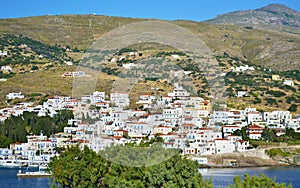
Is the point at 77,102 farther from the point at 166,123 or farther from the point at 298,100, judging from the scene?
the point at 298,100

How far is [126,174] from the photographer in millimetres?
16406

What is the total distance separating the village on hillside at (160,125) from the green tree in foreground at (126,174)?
12.2 meters

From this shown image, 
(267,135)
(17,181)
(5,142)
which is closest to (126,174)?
(17,181)

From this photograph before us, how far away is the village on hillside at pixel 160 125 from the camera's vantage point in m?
34.2

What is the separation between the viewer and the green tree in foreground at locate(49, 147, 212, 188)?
1617 cm

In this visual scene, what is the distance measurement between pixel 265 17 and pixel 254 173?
5871 inches

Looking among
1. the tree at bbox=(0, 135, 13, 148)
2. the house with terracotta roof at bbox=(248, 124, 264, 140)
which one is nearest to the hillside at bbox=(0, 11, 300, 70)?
the house with terracotta roof at bbox=(248, 124, 264, 140)

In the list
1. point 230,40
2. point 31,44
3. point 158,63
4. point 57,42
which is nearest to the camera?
point 158,63

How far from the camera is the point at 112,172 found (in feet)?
55.2

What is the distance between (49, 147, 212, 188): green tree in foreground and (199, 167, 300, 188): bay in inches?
316

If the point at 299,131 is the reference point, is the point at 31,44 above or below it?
above

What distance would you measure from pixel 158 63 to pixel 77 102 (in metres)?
6.14

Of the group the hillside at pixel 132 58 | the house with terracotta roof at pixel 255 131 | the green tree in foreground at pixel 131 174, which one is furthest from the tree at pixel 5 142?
the green tree in foreground at pixel 131 174

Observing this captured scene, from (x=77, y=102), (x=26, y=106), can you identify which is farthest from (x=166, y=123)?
(x=26, y=106)
